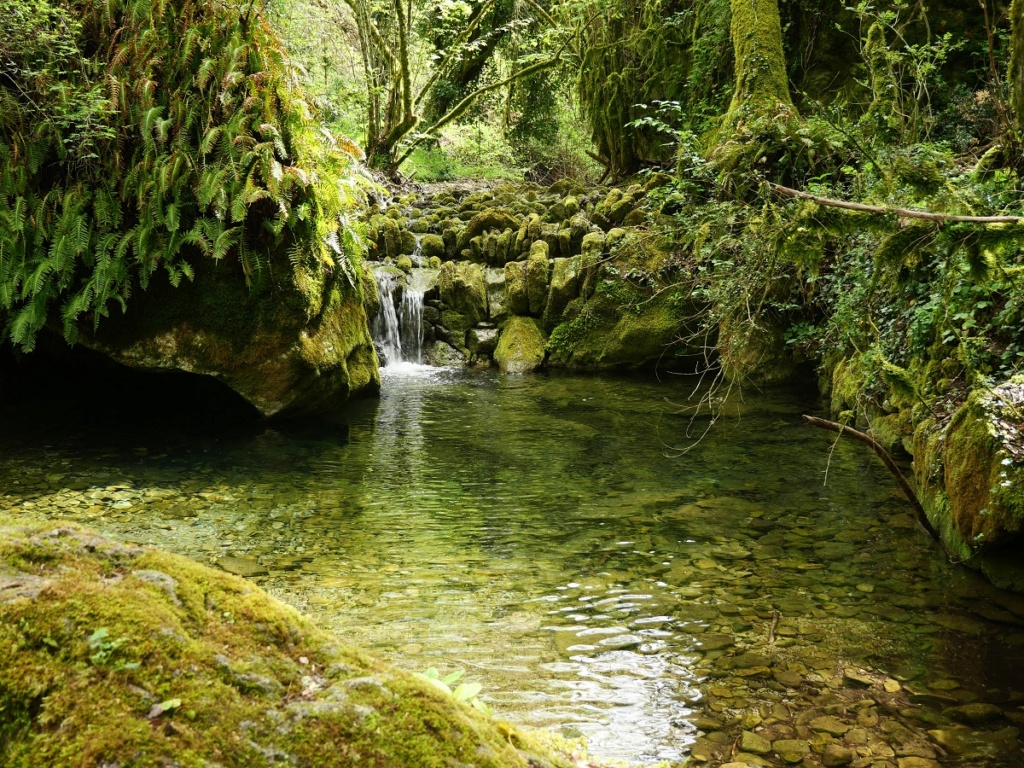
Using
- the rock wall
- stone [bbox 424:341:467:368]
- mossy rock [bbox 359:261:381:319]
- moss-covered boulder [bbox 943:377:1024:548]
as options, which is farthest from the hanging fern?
moss-covered boulder [bbox 943:377:1024:548]

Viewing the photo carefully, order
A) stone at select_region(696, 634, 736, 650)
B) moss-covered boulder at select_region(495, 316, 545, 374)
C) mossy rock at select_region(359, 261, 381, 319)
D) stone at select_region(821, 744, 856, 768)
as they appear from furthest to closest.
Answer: moss-covered boulder at select_region(495, 316, 545, 374) → mossy rock at select_region(359, 261, 381, 319) → stone at select_region(696, 634, 736, 650) → stone at select_region(821, 744, 856, 768)

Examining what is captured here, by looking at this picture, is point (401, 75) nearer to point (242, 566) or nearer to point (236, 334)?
point (236, 334)

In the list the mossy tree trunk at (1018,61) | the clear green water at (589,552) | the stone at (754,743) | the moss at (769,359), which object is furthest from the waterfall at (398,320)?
the mossy tree trunk at (1018,61)

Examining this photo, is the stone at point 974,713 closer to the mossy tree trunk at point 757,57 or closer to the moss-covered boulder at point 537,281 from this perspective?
the mossy tree trunk at point 757,57

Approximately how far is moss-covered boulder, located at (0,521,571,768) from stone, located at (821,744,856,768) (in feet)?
5.63

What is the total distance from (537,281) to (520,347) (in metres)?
1.31

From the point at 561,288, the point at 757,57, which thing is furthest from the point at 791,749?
the point at 561,288

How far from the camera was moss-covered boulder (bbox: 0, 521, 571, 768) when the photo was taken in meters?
1.17

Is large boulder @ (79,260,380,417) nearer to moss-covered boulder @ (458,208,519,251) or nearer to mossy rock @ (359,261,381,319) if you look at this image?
mossy rock @ (359,261,381,319)

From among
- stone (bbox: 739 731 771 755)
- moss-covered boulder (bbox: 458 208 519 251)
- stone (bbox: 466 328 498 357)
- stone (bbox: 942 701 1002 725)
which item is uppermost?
moss-covered boulder (bbox: 458 208 519 251)

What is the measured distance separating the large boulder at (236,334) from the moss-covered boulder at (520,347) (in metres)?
5.00

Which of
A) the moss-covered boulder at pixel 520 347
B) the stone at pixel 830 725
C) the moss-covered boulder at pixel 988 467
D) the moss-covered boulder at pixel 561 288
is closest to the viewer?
the stone at pixel 830 725

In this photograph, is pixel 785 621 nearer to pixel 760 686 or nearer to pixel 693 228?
pixel 760 686

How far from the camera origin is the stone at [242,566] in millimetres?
4557
